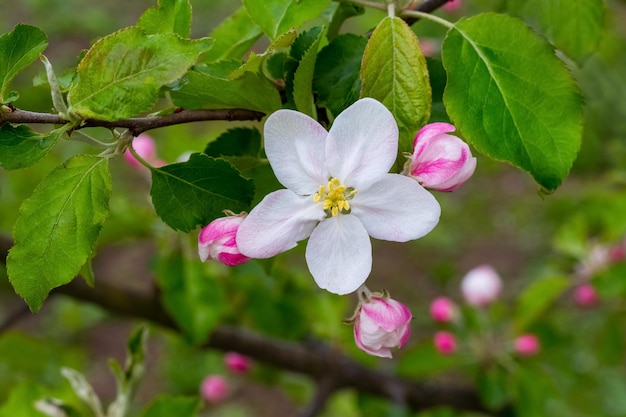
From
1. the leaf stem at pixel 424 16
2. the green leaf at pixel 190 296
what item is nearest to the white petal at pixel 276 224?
the leaf stem at pixel 424 16

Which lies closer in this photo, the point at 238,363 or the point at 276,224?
the point at 276,224

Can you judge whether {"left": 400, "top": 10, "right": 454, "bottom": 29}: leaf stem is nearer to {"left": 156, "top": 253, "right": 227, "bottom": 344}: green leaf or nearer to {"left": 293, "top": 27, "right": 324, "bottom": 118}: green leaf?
{"left": 293, "top": 27, "right": 324, "bottom": 118}: green leaf

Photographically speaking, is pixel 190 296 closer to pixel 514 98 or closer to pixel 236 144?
pixel 236 144

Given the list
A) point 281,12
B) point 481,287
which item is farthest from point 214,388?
point 281,12

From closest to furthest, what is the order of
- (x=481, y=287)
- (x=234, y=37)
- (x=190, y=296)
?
(x=234, y=37) < (x=190, y=296) < (x=481, y=287)

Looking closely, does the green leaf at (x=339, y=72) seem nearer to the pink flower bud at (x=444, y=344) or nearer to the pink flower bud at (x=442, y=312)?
the pink flower bud at (x=444, y=344)

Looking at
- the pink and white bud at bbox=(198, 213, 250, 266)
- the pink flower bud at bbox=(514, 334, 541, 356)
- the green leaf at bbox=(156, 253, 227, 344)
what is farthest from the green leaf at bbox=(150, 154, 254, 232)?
the pink flower bud at bbox=(514, 334, 541, 356)

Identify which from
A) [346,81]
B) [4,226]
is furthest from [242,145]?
[4,226]
